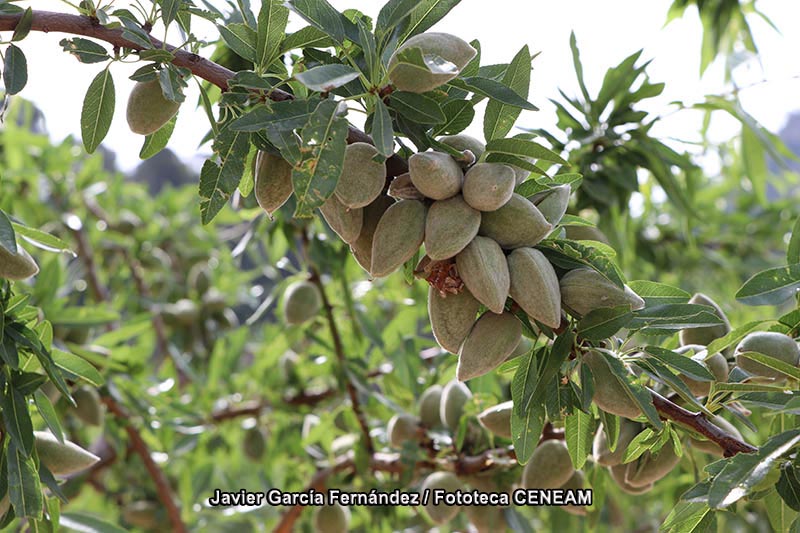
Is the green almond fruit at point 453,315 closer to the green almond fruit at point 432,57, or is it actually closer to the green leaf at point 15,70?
the green almond fruit at point 432,57

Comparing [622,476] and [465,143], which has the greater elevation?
[465,143]

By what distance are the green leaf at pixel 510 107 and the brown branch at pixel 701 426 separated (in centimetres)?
26

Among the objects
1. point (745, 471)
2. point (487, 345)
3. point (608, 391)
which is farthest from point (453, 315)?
point (745, 471)

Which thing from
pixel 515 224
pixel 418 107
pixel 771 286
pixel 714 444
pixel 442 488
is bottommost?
pixel 442 488

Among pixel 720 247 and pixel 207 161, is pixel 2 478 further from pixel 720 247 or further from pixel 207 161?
pixel 720 247

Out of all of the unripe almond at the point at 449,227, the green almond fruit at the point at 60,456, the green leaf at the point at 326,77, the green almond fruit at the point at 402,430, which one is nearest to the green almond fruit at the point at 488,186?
the unripe almond at the point at 449,227

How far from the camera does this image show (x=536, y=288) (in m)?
0.60

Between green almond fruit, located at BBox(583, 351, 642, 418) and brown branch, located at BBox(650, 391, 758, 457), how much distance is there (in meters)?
0.03

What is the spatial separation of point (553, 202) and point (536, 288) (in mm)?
97

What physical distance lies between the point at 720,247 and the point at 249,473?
1.41m

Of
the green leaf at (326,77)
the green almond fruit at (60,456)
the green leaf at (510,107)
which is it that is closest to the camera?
the green leaf at (326,77)

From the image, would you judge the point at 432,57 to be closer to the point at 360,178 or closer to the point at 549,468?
the point at 360,178

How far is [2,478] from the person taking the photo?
0.75m

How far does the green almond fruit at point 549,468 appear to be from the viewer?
91 cm
